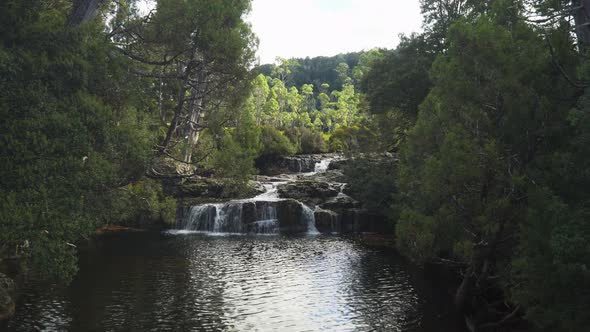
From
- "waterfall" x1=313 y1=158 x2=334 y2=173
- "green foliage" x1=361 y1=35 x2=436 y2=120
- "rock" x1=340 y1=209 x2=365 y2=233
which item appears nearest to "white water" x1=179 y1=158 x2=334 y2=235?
"rock" x1=340 y1=209 x2=365 y2=233

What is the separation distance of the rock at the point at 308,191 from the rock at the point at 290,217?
204cm

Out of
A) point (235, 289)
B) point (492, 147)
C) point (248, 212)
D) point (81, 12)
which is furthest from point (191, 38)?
point (248, 212)

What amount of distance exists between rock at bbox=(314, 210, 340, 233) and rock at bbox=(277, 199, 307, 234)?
108 cm

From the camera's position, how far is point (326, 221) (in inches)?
1375

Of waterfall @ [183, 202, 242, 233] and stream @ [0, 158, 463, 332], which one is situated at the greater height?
waterfall @ [183, 202, 242, 233]

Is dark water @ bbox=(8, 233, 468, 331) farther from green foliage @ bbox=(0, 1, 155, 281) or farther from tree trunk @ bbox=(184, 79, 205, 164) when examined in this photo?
→ tree trunk @ bbox=(184, 79, 205, 164)

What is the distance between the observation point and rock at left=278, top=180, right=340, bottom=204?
3766 centimetres

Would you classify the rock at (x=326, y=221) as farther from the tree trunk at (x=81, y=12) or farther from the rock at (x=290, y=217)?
the tree trunk at (x=81, y=12)

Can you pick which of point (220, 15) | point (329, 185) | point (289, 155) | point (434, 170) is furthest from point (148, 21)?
point (289, 155)

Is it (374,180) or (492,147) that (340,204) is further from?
Result: (492,147)

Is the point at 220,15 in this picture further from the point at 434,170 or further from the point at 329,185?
the point at 329,185

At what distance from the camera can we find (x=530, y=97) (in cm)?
1202

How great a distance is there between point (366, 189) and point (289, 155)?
71.5 ft

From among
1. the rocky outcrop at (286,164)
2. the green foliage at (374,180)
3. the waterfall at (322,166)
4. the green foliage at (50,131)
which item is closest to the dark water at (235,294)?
the green foliage at (50,131)
